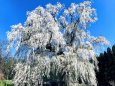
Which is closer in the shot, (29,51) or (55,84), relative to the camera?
(29,51)

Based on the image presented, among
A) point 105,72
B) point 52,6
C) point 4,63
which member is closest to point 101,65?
point 105,72

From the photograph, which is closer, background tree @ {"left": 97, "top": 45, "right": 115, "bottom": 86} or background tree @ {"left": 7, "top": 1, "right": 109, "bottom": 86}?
background tree @ {"left": 7, "top": 1, "right": 109, "bottom": 86}

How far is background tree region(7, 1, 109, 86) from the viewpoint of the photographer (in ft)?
71.1

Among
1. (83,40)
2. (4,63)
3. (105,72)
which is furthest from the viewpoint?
(4,63)

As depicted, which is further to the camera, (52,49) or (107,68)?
(107,68)

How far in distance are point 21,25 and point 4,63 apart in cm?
3153

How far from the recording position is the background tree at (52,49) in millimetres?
21656

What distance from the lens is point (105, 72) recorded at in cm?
2903

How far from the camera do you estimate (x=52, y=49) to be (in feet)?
74.2

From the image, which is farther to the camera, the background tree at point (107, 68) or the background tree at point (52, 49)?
the background tree at point (107, 68)

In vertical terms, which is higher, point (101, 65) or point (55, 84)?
point (101, 65)

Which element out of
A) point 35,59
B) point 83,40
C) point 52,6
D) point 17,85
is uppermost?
point 52,6

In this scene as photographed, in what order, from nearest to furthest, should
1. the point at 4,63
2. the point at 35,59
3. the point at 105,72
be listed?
the point at 35,59, the point at 105,72, the point at 4,63

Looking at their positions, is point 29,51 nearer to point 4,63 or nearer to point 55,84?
point 55,84
